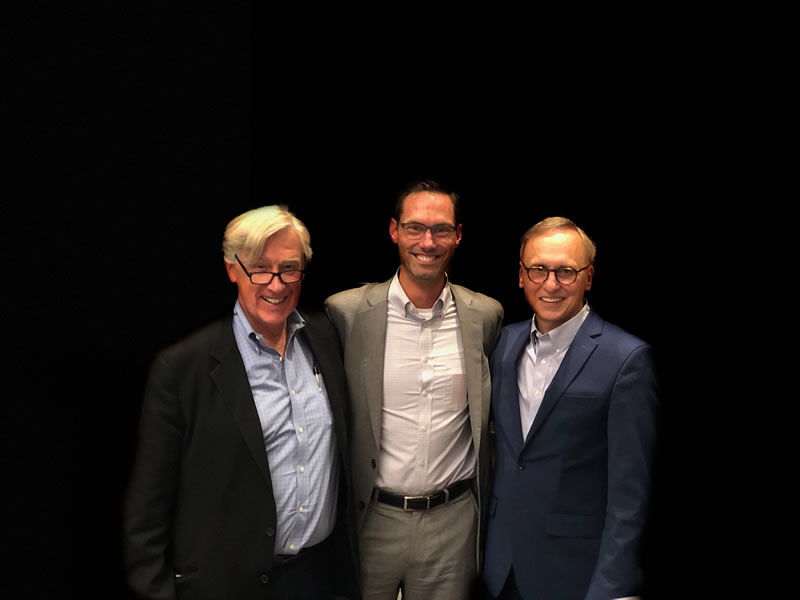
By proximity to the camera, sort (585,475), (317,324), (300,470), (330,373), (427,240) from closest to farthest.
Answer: (300,470) → (585,475) → (330,373) → (317,324) → (427,240)

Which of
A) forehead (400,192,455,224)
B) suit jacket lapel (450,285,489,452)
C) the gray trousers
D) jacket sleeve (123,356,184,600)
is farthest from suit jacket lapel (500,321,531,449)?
jacket sleeve (123,356,184,600)

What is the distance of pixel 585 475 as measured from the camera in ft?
8.85

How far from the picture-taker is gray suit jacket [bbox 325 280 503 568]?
2.99m

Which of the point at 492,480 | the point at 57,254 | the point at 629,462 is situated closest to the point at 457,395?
the point at 492,480

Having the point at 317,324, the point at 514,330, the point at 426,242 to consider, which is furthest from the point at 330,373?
the point at 514,330

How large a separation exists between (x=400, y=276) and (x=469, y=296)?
13.5 inches

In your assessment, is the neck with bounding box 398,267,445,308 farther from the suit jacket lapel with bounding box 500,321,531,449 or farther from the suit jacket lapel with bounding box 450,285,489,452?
the suit jacket lapel with bounding box 500,321,531,449

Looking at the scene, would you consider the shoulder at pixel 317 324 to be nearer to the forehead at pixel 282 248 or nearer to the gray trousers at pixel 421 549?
the forehead at pixel 282 248

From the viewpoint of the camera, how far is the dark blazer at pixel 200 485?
2.49 meters

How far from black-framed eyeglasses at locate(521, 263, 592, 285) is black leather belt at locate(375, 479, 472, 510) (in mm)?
1004

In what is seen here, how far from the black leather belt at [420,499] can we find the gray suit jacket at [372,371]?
0.28ft

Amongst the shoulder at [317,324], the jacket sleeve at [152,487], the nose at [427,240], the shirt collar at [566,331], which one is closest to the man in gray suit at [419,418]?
the nose at [427,240]

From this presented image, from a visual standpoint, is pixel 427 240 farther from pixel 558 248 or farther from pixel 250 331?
pixel 250 331

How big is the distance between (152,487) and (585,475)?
1616 mm
